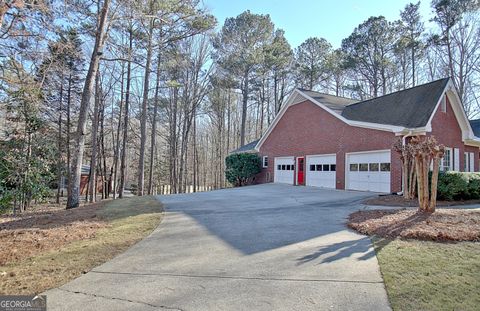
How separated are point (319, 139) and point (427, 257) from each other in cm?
1356

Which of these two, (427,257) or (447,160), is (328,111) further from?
(427,257)

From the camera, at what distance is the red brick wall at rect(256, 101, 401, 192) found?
1427 centimetres

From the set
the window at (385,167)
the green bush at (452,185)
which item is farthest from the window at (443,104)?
the window at (385,167)

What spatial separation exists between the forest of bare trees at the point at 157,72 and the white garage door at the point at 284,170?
8.58 meters

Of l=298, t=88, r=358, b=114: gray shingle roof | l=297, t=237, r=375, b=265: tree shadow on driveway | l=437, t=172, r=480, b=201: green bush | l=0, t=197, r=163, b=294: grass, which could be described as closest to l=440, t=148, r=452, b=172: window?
l=437, t=172, r=480, b=201: green bush

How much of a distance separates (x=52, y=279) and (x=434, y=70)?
31484 mm

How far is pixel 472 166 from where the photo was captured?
56.6ft

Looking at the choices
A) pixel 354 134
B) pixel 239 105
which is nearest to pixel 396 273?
pixel 354 134

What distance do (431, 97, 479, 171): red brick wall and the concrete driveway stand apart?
10624mm

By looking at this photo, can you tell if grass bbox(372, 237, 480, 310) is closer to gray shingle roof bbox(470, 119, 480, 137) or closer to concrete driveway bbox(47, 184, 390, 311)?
concrete driveway bbox(47, 184, 390, 311)

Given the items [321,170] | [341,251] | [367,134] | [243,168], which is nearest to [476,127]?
[367,134]

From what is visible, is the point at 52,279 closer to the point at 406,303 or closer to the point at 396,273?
the point at 406,303

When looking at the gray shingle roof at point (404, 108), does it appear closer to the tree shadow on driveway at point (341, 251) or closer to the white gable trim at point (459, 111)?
the white gable trim at point (459, 111)

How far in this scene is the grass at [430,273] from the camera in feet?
11.2
